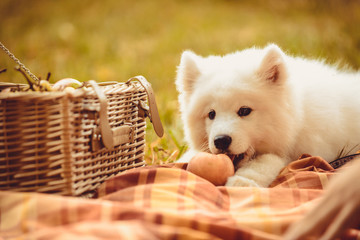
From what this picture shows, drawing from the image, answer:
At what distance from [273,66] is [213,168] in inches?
30.5

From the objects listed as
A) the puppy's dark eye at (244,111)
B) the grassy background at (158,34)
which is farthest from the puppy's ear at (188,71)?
the grassy background at (158,34)

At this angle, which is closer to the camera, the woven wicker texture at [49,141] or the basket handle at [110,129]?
the woven wicker texture at [49,141]

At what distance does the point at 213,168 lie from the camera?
205 cm

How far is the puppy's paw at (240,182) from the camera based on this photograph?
2.03 metres

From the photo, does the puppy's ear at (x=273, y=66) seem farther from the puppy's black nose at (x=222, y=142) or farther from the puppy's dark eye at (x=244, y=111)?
the puppy's black nose at (x=222, y=142)

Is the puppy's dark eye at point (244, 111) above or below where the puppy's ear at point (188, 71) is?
below

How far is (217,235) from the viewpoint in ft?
4.49

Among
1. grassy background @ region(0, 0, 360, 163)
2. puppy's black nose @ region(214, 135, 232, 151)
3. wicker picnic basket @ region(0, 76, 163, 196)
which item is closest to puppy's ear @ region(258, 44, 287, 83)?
puppy's black nose @ region(214, 135, 232, 151)

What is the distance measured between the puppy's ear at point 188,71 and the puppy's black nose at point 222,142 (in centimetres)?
58

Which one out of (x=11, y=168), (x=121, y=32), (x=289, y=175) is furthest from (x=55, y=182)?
(x=121, y=32)

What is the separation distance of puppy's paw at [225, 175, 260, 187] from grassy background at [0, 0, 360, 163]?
1203 millimetres

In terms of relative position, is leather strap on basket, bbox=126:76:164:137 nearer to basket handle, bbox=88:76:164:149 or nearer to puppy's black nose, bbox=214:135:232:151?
basket handle, bbox=88:76:164:149

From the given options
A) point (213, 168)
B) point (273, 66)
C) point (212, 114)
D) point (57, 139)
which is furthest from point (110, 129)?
point (273, 66)

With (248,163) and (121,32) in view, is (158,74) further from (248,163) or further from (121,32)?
(248,163)
